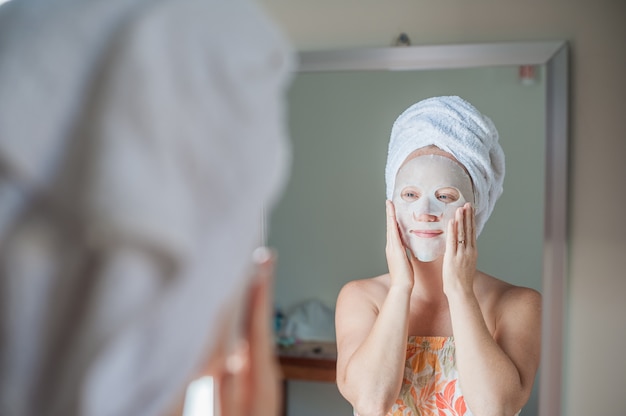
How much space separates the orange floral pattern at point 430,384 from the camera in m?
1.19

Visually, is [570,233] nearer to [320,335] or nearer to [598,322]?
[598,322]

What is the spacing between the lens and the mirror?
54.8 inches

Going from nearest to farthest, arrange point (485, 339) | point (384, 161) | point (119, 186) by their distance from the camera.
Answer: point (119, 186)
point (485, 339)
point (384, 161)

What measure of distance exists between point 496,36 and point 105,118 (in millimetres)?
1358

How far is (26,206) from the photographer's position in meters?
0.29

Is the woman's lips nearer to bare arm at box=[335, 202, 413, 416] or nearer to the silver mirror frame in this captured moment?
bare arm at box=[335, 202, 413, 416]

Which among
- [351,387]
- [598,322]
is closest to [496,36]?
[598,322]

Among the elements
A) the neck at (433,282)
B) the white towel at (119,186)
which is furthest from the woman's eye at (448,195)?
the white towel at (119,186)

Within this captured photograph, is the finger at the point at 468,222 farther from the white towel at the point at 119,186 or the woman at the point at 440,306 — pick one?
the white towel at the point at 119,186

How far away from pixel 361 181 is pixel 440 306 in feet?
1.14

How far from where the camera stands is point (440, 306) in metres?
1.23

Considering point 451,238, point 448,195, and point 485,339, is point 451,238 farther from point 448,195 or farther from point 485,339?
point 485,339

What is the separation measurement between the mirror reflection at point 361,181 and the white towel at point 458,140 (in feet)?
0.12

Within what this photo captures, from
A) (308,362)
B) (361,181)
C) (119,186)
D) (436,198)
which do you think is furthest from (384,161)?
(119,186)
